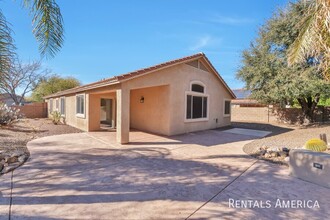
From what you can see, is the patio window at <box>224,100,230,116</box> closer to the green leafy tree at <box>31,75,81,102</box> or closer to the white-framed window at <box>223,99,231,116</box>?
the white-framed window at <box>223,99,231,116</box>

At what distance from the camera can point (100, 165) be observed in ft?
21.6

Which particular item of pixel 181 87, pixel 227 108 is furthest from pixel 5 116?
pixel 227 108

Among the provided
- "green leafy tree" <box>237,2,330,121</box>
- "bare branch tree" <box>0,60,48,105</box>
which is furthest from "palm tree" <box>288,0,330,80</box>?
"bare branch tree" <box>0,60,48,105</box>

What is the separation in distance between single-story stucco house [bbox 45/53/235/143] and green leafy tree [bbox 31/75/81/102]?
20.9 meters

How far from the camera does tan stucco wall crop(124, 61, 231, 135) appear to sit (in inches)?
430

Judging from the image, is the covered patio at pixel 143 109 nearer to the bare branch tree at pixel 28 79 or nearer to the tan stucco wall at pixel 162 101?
the tan stucco wall at pixel 162 101

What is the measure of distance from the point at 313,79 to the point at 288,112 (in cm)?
908

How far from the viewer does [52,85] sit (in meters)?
36.2

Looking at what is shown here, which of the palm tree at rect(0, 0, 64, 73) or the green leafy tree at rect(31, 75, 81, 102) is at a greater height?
the green leafy tree at rect(31, 75, 81, 102)

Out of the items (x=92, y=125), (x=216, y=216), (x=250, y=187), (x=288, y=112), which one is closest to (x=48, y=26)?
(x=216, y=216)

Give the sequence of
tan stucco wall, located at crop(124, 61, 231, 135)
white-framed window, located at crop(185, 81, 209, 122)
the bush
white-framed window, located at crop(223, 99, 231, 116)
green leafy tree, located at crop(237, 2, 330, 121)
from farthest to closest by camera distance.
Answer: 1. white-framed window, located at crop(223, 99, 231, 116)
2. green leafy tree, located at crop(237, 2, 330, 121)
3. the bush
4. white-framed window, located at crop(185, 81, 209, 122)
5. tan stucco wall, located at crop(124, 61, 231, 135)

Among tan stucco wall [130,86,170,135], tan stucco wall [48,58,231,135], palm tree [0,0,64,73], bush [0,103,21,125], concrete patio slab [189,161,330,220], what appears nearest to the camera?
concrete patio slab [189,161,330,220]

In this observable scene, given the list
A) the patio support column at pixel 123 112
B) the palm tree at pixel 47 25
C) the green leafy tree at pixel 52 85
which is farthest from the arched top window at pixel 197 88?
the green leafy tree at pixel 52 85

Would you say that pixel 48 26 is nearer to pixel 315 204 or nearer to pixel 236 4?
pixel 315 204
